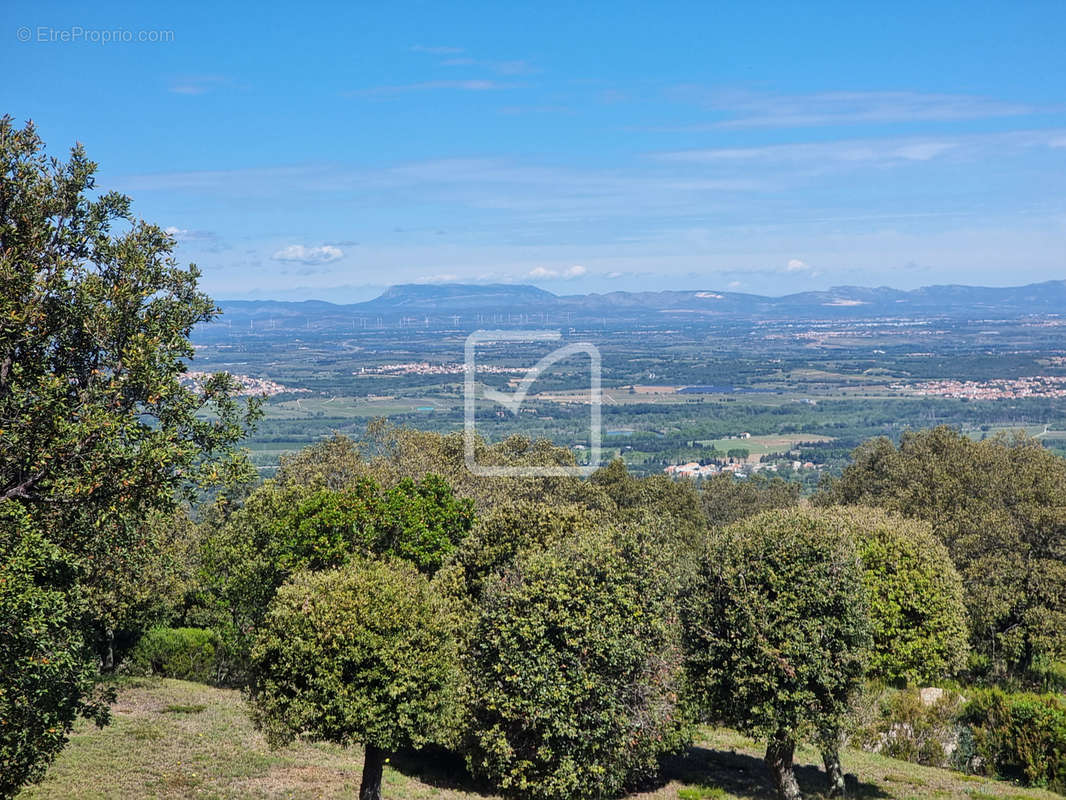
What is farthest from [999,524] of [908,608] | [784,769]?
[784,769]

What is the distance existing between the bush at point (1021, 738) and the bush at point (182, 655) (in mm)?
28846

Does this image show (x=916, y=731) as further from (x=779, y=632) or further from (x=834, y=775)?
(x=779, y=632)

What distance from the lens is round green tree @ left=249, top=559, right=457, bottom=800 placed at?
18.2m

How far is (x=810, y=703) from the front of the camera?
19.5m

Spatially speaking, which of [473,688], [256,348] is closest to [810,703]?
[473,688]

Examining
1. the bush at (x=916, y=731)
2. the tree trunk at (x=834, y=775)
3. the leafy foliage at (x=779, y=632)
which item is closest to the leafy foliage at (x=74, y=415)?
the leafy foliage at (x=779, y=632)

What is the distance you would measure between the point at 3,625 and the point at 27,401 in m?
3.33

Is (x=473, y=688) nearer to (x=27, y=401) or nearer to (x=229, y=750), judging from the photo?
(x=229, y=750)

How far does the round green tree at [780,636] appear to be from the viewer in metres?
19.4

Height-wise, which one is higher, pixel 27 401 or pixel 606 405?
pixel 27 401

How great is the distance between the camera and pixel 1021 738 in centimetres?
2547

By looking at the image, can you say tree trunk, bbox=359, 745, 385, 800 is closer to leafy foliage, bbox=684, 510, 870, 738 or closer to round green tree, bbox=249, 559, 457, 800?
round green tree, bbox=249, 559, 457, 800

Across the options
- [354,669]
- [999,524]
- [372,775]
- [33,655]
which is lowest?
[372,775]

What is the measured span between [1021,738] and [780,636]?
1163 centimetres
